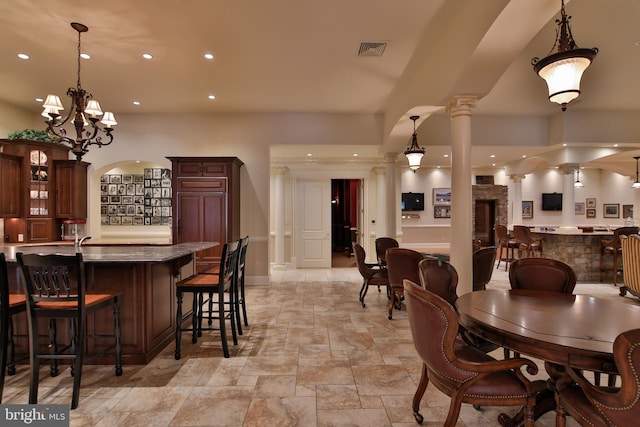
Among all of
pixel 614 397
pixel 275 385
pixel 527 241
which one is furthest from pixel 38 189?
pixel 527 241

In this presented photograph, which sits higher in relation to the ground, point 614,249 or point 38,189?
point 38,189

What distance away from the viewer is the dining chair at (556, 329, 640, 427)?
4.00ft

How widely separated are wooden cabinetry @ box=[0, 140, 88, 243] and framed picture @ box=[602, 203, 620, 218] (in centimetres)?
1579

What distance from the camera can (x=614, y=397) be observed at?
133cm

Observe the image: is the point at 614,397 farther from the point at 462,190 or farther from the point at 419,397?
the point at 462,190

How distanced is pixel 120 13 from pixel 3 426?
347cm

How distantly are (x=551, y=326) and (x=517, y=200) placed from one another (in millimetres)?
9962

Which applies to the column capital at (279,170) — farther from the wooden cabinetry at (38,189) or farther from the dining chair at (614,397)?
the dining chair at (614,397)

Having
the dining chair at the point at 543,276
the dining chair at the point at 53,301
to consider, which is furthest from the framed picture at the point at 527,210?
the dining chair at the point at 53,301

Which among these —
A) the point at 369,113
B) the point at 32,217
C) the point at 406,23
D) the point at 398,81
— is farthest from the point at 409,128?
the point at 32,217

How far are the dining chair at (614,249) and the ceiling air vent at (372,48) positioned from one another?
617cm

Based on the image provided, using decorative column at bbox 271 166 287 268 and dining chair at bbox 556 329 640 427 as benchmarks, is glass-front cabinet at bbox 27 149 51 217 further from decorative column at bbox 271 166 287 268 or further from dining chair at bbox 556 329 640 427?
dining chair at bbox 556 329 640 427

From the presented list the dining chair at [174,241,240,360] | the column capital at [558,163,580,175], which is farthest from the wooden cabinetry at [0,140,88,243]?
the column capital at [558,163,580,175]

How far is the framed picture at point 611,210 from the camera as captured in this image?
11.1 m
